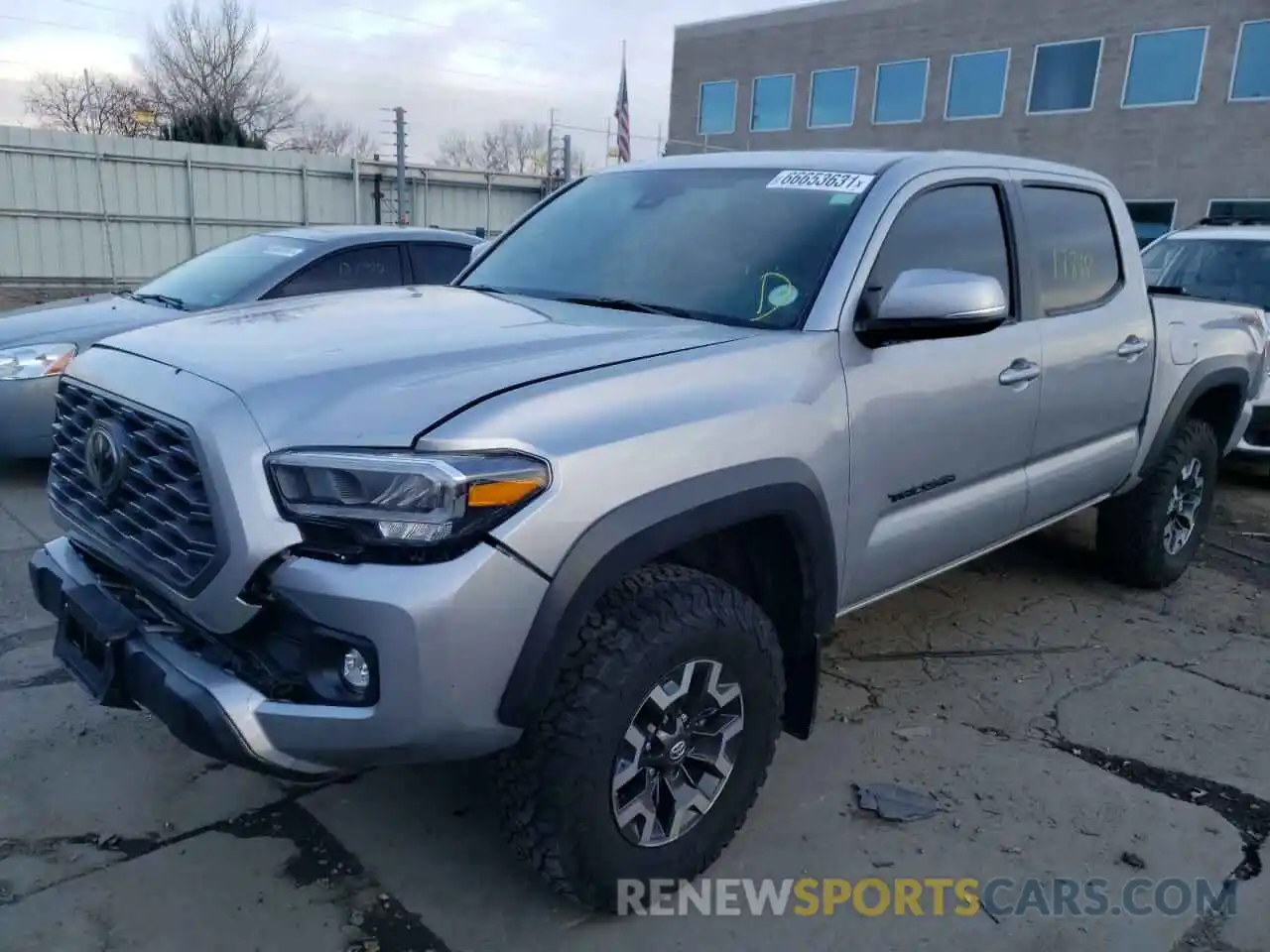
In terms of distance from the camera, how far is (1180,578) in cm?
527

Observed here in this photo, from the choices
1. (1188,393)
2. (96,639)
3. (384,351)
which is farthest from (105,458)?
(1188,393)

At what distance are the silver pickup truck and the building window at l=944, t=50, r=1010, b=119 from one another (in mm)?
24729

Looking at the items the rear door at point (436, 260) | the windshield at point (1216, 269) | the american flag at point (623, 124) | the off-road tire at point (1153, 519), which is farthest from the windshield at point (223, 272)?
the american flag at point (623, 124)

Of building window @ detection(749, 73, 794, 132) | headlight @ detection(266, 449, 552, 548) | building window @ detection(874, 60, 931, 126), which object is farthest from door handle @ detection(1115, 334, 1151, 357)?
building window @ detection(749, 73, 794, 132)

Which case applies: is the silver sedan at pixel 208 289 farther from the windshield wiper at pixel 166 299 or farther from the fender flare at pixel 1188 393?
the fender flare at pixel 1188 393

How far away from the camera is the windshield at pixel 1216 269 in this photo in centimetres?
747

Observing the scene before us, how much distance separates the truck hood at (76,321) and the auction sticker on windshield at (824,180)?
147 inches

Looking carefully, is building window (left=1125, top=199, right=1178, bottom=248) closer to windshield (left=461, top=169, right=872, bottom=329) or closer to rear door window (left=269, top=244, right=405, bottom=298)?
rear door window (left=269, top=244, right=405, bottom=298)

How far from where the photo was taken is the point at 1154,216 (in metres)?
Result: 23.4

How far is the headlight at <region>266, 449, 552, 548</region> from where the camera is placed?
197 centimetres

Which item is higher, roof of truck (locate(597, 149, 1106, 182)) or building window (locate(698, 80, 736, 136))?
building window (locate(698, 80, 736, 136))

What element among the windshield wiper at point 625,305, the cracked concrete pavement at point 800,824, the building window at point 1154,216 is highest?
the building window at point 1154,216

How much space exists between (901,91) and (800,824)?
27965 mm

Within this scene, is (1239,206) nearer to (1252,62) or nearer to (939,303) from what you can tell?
(1252,62)
